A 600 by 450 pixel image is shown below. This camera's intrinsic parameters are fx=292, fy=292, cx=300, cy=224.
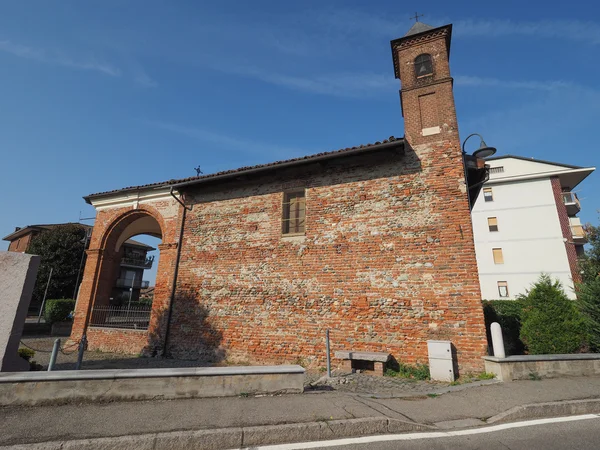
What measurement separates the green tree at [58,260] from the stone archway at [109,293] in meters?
17.6

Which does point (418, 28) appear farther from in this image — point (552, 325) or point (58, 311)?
point (58, 311)

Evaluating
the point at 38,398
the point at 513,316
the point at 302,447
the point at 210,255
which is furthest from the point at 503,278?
the point at 38,398

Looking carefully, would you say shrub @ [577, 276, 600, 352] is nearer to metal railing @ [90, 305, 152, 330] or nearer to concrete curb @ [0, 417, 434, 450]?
concrete curb @ [0, 417, 434, 450]

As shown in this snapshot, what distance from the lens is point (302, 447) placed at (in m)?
3.22

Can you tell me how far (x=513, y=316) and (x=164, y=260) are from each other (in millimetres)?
13511

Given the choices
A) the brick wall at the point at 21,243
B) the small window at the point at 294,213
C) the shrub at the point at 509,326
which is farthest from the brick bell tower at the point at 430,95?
the brick wall at the point at 21,243

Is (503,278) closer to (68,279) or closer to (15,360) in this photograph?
(15,360)

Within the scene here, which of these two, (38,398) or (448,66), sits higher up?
(448,66)

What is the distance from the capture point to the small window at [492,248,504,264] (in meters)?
23.7

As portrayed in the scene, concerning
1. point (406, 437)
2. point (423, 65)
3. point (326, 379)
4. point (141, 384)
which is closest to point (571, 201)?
point (423, 65)

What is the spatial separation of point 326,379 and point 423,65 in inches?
367

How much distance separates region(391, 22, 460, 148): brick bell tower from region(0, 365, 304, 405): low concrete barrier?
23.1 ft

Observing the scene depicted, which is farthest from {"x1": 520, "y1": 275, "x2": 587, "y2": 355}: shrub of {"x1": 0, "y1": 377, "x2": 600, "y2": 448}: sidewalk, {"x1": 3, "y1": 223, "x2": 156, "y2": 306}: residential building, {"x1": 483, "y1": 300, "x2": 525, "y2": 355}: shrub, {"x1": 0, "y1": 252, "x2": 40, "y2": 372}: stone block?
{"x1": 3, "y1": 223, "x2": 156, "y2": 306}: residential building

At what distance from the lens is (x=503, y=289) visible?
23.0 m
